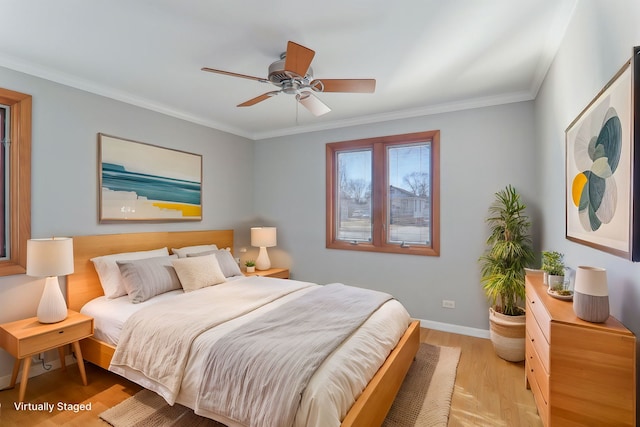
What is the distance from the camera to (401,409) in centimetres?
222

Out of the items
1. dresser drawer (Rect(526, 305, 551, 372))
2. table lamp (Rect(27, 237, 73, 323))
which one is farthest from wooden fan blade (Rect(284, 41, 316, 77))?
table lamp (Rect(27, 237, 73, 323))

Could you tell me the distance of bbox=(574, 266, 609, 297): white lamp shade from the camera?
1454 millimetres

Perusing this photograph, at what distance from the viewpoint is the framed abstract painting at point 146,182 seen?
3.16 meters

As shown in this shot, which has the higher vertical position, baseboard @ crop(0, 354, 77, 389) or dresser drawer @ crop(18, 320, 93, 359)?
dresser drawer @ crop(18, 320, 93, 359)

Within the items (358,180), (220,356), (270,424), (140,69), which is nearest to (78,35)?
(140,69)

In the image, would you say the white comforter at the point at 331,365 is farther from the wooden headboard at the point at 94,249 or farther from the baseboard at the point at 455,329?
the baseboard at the point at 455,329

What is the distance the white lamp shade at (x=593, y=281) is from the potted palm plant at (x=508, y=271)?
1.47 meters

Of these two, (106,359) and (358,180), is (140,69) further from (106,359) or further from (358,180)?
(358,180)

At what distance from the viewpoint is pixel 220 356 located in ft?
5.89

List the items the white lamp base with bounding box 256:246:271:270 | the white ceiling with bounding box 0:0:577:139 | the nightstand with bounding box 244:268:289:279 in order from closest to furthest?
the white ceiling with bounding box 0:0:577:139 < the nightstand with bounding box 244:268:289:279 < the white lamp base with bounding box 256:246:271:270

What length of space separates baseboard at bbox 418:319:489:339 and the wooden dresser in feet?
6.08

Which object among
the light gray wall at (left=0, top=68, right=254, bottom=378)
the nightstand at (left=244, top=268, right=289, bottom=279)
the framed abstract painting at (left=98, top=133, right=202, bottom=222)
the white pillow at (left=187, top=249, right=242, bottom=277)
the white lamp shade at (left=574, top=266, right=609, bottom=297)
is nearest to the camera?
the white lamp shade at (left=574, top=266, right=609, bottom=297)

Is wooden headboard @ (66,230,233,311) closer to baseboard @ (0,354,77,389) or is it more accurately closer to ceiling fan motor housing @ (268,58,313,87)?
baseboard @ (0,354,77,389)

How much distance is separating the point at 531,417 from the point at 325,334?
61.5 inches
